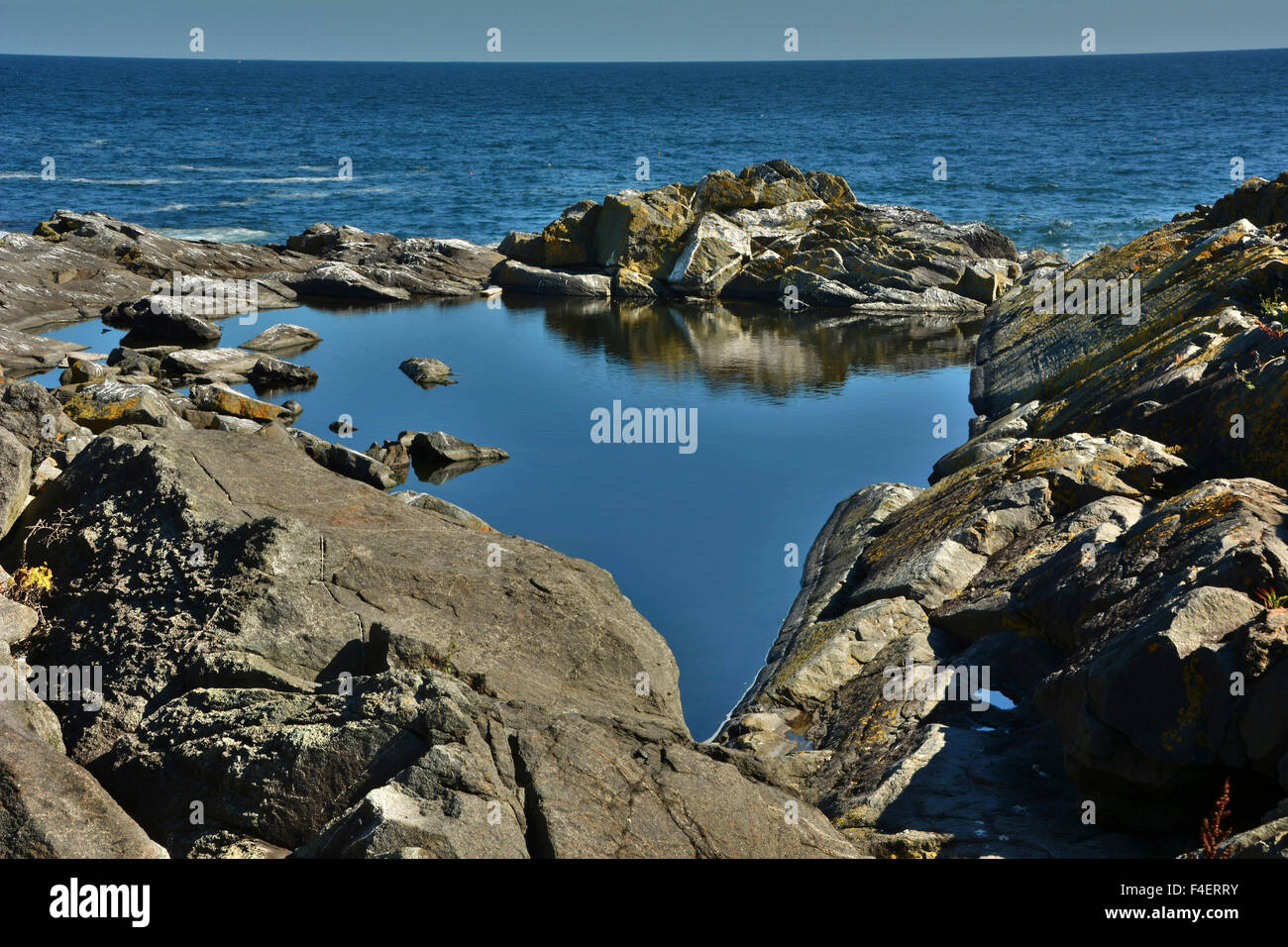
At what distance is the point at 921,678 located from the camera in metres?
11.5

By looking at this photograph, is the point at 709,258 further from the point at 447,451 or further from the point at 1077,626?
the point at 1077,626

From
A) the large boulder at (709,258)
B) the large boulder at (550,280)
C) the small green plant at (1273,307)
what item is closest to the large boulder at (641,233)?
the large boulder at (709,258)

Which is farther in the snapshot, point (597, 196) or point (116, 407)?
A: point (597, 196)

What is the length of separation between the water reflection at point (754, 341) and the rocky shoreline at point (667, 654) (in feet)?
36.8

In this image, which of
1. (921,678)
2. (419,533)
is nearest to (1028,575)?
(921,678)

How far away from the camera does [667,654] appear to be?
13719 millimetres

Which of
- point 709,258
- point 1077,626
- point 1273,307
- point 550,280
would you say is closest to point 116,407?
point 1077,626

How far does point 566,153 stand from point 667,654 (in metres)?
99.6

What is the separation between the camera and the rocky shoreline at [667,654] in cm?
763

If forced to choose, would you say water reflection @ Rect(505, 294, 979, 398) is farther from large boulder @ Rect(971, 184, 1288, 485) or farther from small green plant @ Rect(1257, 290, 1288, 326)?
small green plant @ Rect(1257, 290, 1288, 326)

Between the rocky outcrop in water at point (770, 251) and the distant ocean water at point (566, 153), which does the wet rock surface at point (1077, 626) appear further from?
the distant ocean water at point (566, 153)

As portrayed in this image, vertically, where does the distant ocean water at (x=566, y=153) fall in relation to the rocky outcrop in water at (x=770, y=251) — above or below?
above
